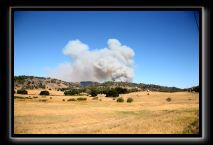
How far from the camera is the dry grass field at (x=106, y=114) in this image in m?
6.99

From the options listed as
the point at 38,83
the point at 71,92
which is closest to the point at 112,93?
the point at 71,92

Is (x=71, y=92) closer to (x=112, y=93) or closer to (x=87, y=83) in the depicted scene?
(x=87, y=83)

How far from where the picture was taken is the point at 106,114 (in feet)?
29.0

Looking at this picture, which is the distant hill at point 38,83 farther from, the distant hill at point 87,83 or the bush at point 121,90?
the bush at point 121,90

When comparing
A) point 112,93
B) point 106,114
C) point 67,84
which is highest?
point 67,84

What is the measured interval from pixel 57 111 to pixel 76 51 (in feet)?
6.33

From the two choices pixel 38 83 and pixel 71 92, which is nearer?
pixel 38 83

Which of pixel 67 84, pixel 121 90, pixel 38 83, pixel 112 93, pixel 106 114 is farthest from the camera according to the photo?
pixel 121 90

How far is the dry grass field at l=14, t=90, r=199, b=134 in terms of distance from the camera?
22.9ft

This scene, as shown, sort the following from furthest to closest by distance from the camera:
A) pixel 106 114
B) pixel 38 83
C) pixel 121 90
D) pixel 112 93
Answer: pixel 121 90, pixel 112 93, pixel 106 114, pixel 38 83

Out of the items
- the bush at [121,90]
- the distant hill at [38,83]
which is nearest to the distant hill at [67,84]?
the distant hill at [38,83]

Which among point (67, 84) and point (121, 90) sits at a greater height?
point (67, 84)

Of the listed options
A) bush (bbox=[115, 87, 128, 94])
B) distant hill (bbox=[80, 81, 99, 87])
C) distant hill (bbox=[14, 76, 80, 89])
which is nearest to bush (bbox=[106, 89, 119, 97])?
bush (bbox=[115, 87, 128, 94])
